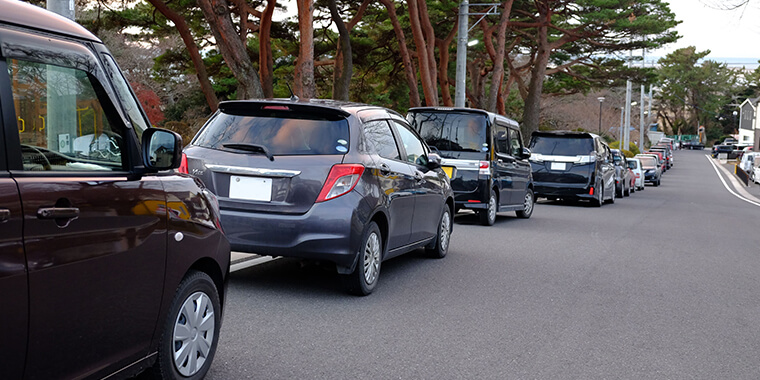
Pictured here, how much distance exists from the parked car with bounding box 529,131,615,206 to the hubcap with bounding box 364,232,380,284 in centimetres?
1388

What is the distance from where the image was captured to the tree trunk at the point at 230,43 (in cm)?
1794

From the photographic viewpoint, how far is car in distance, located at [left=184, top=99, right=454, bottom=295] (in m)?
6.59

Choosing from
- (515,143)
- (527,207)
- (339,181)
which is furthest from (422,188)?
(527,207)

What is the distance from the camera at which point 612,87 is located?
42656 millimetres

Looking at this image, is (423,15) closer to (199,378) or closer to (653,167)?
(653,167)

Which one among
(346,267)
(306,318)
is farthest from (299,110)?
(306,318)

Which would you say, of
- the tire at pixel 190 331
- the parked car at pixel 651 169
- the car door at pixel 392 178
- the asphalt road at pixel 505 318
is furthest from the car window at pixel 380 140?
the parked car at pixel 651 169

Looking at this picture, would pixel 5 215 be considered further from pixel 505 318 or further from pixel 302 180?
pixel 505 318

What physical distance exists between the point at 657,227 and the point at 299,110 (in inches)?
420

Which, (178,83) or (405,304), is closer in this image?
(405,304)

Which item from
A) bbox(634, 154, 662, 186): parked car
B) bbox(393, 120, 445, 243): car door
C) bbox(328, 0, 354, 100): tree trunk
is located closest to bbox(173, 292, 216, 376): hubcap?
bbox(393, 120, 445, 243): car door

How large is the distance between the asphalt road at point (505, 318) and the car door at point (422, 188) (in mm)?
477

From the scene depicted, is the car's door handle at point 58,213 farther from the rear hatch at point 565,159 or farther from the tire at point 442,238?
the rear hatch at point 565,159

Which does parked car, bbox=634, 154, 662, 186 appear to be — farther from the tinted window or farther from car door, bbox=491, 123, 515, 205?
the tinted window
